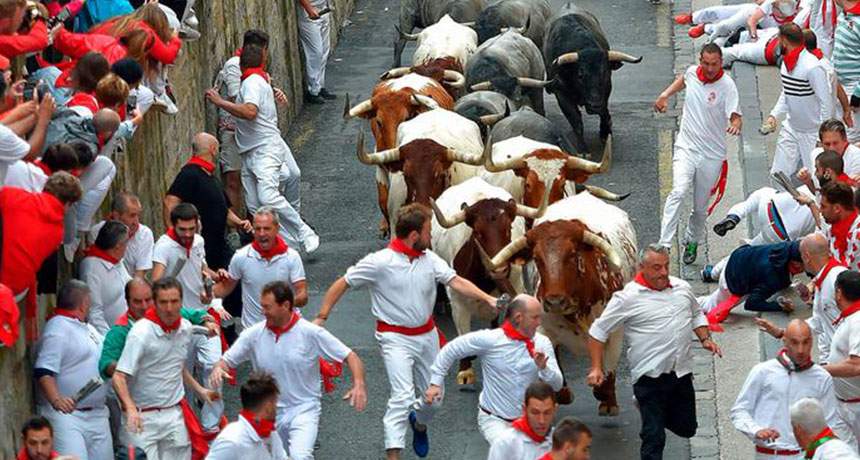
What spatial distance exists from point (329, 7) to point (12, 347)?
13.4 m

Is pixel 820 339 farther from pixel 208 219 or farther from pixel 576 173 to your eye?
pixel 208 219

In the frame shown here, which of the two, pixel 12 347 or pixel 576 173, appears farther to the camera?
pixel 576 173

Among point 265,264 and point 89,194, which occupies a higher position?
point 89,194

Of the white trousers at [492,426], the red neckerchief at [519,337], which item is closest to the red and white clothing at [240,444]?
the white trousers at [492,426]

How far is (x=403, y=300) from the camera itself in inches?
596

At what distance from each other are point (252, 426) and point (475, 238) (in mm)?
4811

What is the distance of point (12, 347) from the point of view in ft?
44.4

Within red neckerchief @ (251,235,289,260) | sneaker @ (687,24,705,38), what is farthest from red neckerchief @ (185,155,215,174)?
sneaker @ (687,24,705,38)

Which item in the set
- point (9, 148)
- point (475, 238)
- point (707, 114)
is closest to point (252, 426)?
point (9, 148)

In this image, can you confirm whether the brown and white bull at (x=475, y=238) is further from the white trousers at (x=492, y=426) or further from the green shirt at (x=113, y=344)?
the green shirt at (x=113, y=344)

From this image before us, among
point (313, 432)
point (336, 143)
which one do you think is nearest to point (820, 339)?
point (313, 432)

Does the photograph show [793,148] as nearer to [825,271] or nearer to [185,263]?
[825,271]

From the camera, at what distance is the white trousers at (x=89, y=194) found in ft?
47.0

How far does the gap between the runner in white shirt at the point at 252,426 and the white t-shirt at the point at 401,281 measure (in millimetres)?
2514
